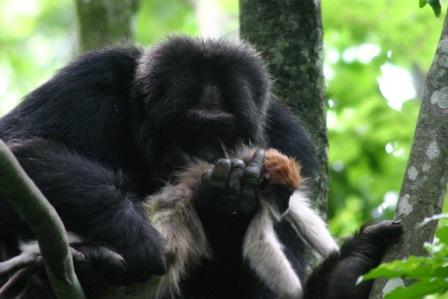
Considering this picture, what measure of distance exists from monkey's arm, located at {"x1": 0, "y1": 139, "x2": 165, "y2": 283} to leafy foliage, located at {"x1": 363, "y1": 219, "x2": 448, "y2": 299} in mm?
1742

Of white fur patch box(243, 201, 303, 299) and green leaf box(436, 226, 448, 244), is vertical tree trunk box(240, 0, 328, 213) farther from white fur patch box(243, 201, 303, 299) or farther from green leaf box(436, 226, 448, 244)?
green leaf box(436, 226, 448, 244)

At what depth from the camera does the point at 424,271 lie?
3.46m

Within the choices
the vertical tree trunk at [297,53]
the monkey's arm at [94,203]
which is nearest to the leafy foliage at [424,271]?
the monkey's arm at [94,203]

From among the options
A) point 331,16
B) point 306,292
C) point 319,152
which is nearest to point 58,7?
point 331,16

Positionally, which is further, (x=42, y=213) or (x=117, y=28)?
(x=117, y=28)

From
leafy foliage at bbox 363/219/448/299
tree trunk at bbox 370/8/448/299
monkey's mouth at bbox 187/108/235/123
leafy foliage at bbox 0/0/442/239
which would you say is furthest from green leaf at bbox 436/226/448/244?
leafy foliage at bbox 0/0/442/239

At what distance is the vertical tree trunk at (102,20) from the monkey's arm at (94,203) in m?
4.21

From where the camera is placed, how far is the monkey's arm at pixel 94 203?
5.00 metres

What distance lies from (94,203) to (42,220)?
1.30 meters

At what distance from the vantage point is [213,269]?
5.68 metres

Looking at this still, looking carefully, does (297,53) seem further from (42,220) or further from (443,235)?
(443,235)

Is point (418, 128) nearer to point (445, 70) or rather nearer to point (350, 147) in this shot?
point (445, 70)

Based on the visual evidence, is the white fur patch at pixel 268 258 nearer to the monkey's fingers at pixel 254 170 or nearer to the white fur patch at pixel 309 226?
the monkey's fingers at pixel 254 170

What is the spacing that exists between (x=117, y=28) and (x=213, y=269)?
14.8ft
